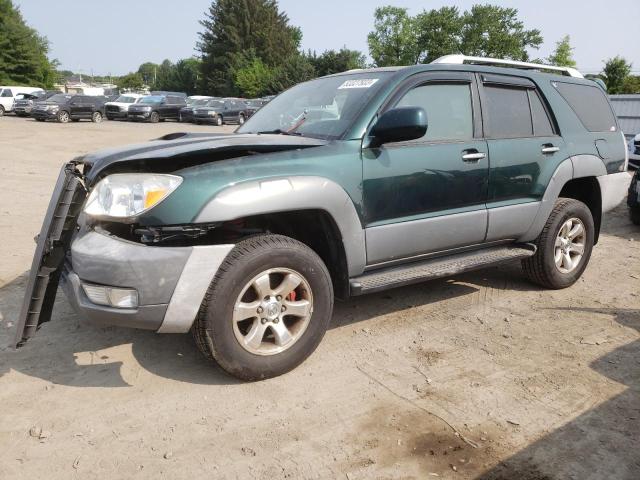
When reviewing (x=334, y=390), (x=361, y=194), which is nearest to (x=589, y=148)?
(x=361, y=194)

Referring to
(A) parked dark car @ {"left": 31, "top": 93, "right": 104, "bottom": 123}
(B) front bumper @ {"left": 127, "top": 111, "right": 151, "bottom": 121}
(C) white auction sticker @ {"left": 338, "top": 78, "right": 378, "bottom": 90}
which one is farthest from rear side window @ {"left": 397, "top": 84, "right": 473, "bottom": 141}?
(B) front bumper @ {"left": 127, "top": 111, "right": 151, "bottom": 121}

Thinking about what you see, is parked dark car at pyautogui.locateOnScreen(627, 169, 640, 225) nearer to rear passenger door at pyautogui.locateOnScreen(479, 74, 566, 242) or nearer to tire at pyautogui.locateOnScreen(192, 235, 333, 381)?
rear passenger door at pyautogui.locateOnScreen(479, 74, 566, 242)

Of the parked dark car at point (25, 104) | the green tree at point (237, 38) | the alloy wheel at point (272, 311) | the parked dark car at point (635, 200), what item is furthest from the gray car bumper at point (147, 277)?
the green tree at point (237, 38)

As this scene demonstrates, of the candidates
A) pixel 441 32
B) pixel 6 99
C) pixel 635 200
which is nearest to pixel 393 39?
pixel 441 32

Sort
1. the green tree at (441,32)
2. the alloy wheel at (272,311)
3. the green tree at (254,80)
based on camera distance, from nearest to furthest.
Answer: the alloy wheel at (272,311) < the green tree at (254,80) < the green tree at (441,32)

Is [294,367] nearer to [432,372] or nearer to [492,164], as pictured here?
[432,372]

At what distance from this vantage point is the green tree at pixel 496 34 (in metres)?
66.3

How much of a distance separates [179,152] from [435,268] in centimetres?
189

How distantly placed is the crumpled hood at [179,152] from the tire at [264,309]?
50 centimetres

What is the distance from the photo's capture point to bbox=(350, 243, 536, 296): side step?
11.1ft

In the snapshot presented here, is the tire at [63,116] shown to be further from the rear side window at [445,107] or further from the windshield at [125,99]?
the rear side window at [445,107]

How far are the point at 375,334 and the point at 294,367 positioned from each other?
801 mm

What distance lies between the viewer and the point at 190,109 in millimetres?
29375

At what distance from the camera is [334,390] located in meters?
3.00
